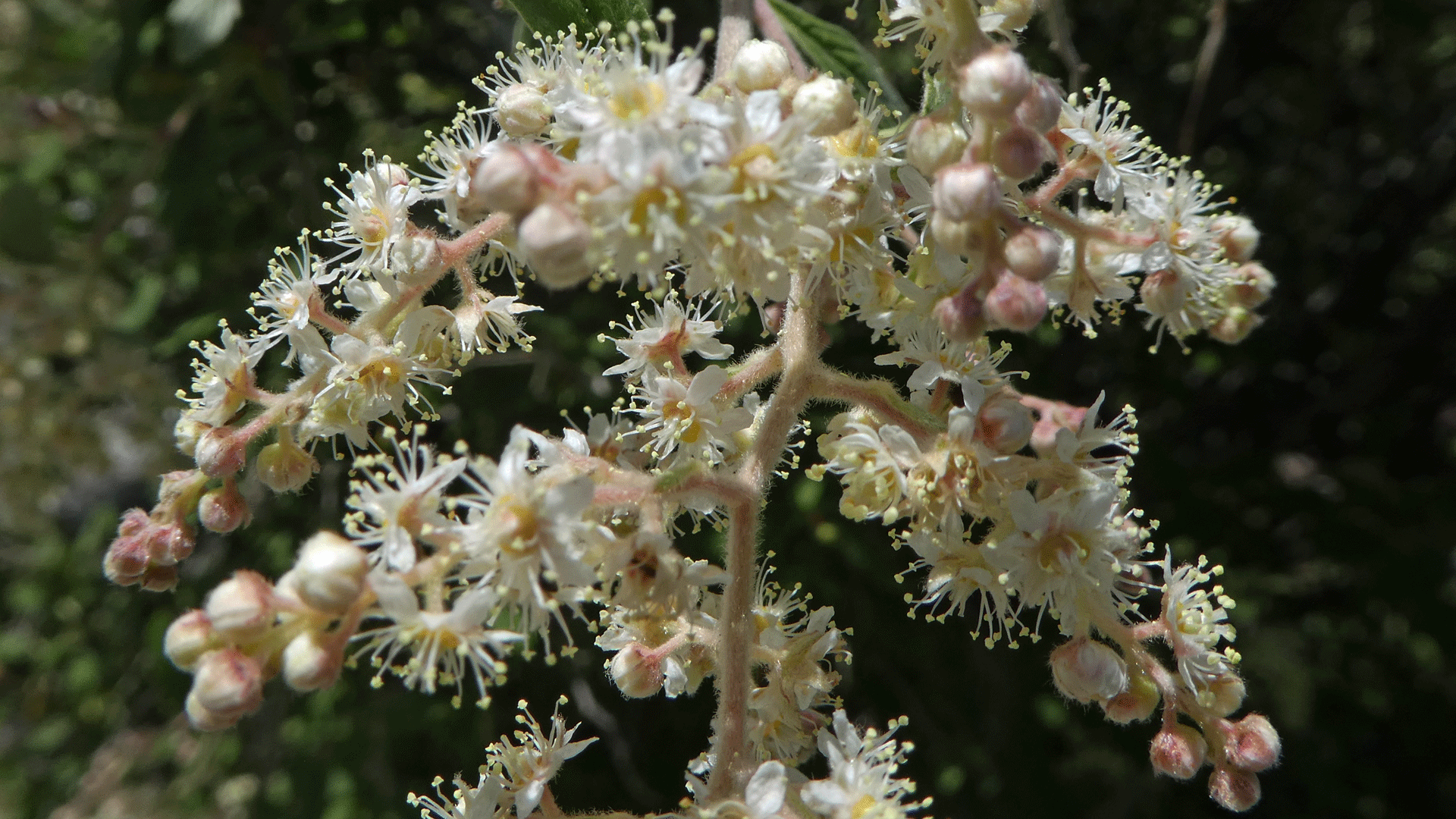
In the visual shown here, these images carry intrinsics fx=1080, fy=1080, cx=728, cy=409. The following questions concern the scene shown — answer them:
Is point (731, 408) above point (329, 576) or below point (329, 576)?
below

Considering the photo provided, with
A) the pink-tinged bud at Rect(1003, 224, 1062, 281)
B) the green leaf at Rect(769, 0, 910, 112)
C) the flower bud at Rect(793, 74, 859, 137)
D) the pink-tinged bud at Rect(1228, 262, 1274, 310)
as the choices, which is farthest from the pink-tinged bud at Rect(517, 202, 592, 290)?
the pink-tinged bud at Rect(1228, 262, 1274, 310)

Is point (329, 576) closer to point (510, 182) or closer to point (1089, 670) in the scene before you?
point (510, 182)

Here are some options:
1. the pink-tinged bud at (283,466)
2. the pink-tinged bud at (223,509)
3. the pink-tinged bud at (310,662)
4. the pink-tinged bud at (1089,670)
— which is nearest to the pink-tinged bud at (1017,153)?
the pink-tinged bud at (1089,670)

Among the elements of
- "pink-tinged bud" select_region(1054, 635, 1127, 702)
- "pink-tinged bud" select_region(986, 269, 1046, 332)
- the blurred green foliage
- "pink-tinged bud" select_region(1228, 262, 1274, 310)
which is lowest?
the blurred green foliage

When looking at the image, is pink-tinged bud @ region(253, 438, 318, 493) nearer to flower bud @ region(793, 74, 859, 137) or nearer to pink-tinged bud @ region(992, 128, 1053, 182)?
flower bud @ region(793, 74, 859, 137)

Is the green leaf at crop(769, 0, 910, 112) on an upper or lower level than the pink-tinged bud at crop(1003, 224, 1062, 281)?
lower

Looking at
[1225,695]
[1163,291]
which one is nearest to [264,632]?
[1225,695]

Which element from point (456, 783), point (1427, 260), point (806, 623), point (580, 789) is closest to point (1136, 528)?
point (806, 623)

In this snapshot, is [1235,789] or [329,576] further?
[1235,789]
